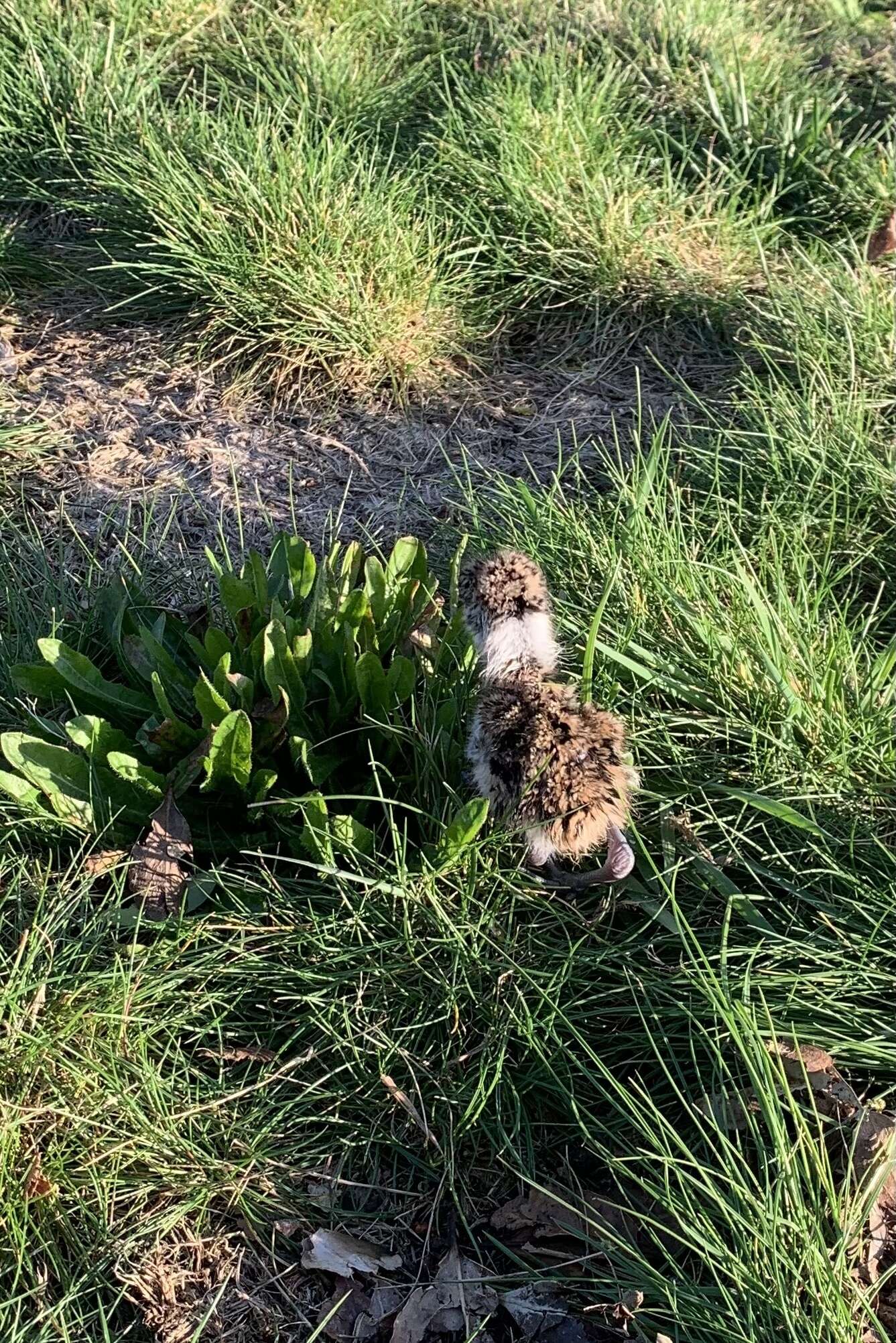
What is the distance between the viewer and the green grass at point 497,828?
246 cm

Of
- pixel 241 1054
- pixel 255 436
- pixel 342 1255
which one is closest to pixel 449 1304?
pixel 342 1255

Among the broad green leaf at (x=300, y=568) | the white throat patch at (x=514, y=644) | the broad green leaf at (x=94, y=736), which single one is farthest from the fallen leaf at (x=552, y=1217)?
the broad green leaf at (x=300, y=568)

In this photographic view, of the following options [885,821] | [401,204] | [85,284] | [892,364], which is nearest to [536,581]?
[885,821]

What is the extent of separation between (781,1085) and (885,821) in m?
0.75

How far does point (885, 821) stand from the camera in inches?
113

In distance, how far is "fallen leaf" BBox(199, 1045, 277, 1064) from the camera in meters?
2.71

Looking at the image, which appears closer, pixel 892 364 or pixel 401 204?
pixel 892 364

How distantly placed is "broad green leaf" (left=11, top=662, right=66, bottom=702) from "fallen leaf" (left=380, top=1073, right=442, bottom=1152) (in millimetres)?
1349

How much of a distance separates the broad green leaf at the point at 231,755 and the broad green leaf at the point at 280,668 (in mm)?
133

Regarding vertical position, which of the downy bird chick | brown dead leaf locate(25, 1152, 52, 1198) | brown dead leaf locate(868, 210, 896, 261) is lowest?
brown dead leaf locate(25, 1152, 52, 1198)

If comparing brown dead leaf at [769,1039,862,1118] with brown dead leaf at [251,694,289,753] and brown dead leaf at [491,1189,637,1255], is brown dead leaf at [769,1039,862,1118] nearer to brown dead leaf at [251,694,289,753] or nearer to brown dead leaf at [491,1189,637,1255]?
brown dead leaf at [491,1189,637,1255]

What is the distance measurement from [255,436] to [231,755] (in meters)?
1.76

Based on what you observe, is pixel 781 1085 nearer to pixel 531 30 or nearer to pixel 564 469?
pixel 564 469

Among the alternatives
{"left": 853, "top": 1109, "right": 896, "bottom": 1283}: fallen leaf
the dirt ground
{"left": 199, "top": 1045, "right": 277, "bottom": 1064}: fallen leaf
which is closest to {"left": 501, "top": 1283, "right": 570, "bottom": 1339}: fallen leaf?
{"left": 853, "top": 1109, "right": 896, "bottom": 1283}: fallen leaf
